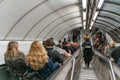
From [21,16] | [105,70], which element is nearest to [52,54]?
[105,70]

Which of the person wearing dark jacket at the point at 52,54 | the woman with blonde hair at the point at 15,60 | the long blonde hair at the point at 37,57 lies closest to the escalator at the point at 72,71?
the person wearing dark jacket at the point at 52,54

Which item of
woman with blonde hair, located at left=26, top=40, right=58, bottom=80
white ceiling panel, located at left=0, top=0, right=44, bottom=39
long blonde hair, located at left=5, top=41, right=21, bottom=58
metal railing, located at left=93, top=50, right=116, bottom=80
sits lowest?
metal railing, located at left=93, top=50, right=116, bottom=80

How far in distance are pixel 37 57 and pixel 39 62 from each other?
0.11m

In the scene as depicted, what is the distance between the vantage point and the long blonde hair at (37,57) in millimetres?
5785

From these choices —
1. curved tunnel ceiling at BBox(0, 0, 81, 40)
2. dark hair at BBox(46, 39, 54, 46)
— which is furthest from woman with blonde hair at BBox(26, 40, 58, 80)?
curved tunnel ceiling at BBox(0, 0, 81, 40)

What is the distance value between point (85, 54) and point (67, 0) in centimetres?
355

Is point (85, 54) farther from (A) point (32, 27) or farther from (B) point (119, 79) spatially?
(B) point (119, 79)

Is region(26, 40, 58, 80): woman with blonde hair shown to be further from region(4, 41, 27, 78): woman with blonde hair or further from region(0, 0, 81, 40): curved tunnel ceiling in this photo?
region(0, 0, 81, 40): curved tunnel ceiling

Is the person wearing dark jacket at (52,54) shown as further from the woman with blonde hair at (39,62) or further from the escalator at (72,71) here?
the woman with blonde hair at (39,62)

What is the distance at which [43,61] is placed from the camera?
19.0 feet

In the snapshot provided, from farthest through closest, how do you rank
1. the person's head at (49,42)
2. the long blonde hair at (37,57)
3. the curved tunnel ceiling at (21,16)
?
the curved tunnel ceiling at (21,16)
the person's head at (49,42)
the long blonde hair at (37,57)

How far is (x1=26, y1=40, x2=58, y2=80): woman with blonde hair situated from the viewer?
5.79 metres

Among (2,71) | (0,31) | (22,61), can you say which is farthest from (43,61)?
(0,31)

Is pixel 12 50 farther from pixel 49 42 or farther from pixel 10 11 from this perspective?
pixel 10 11
